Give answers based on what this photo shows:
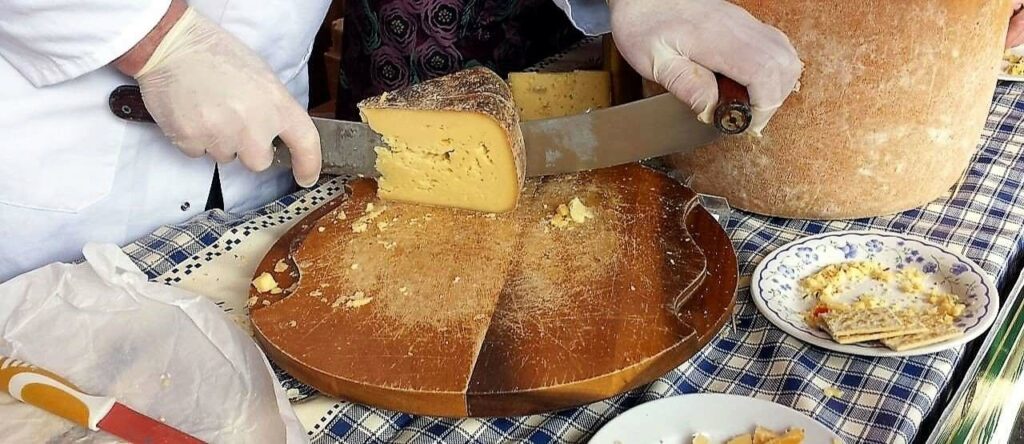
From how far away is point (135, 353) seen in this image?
821 millimetres

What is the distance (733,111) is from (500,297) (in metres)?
0.31

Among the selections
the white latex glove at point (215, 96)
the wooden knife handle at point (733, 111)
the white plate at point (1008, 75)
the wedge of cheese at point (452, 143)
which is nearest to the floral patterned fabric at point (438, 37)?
the wedge of cheese at point (452, 143)

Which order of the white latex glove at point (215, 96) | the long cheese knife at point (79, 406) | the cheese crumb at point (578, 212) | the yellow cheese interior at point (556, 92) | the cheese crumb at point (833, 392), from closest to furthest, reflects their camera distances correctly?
the long cheese knife at point (79, 406)
the cheese crumb at point (833, 392)
the white latex glove at point (215, 96)
the cheese crumb at point (578, 212)
the yellow cheese interior at point (556, 92)

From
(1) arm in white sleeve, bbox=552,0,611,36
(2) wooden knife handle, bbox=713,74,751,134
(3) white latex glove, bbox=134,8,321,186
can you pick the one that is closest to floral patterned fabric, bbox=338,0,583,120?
(1) arm in white sleeve, bbox=552,0,611,36

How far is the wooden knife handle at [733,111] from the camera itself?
0.93m

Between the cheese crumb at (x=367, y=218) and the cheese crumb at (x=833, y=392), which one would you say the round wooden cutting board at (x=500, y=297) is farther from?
the cheese crumb at (x=833, y=392)

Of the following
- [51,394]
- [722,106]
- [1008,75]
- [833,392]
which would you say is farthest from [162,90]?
[1008,75]

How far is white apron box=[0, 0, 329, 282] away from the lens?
0.88 meters

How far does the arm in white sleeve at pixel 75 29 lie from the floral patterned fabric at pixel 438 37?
574 mm

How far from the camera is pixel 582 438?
787 mm

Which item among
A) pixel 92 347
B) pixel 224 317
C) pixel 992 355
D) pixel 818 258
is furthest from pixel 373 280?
pixel 992 355

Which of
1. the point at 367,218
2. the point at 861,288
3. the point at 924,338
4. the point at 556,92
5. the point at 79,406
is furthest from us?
the point at 556,92

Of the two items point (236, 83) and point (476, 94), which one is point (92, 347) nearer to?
point (236, 83)

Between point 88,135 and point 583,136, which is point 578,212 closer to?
point 583,136
